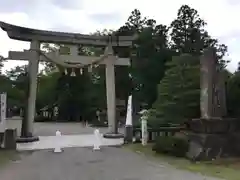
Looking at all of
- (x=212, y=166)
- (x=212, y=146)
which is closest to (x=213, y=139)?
(x=212, y=146)

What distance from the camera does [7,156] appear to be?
1251 centimetres

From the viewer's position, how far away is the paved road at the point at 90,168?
8.63 m

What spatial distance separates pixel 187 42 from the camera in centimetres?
4153

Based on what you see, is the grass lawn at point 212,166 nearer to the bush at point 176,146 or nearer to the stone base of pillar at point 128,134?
the bush at point 176,146

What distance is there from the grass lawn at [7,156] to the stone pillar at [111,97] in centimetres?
572

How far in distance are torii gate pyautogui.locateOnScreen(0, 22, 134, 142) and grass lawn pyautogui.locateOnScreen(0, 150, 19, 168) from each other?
9.13 feet

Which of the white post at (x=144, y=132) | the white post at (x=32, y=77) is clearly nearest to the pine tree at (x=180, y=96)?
the white post at (x=144, y=132)

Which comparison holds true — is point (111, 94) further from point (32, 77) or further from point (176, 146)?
point (176, 146)

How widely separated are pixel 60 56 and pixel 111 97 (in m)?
3.29

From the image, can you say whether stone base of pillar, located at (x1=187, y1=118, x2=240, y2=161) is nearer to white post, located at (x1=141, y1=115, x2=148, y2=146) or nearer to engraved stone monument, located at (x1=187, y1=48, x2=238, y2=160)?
engraved stone monument, located at (x1=187, y1=48, x2=238, y2=160)

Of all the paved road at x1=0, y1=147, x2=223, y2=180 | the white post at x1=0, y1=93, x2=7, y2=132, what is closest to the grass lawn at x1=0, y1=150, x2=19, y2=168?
the paved road at x1=0, y1=147, x2=223, y2=180

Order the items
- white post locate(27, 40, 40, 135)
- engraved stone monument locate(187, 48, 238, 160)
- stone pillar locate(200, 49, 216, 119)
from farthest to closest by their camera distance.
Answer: white post locate(27, 40, 40, 135) → stone pillar locate(200, 49, 216, 119) → engraved stone monument locate(187, 48, 238, 160)

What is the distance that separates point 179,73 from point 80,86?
29.1 metres

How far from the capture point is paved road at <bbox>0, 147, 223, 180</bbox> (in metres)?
8.63
